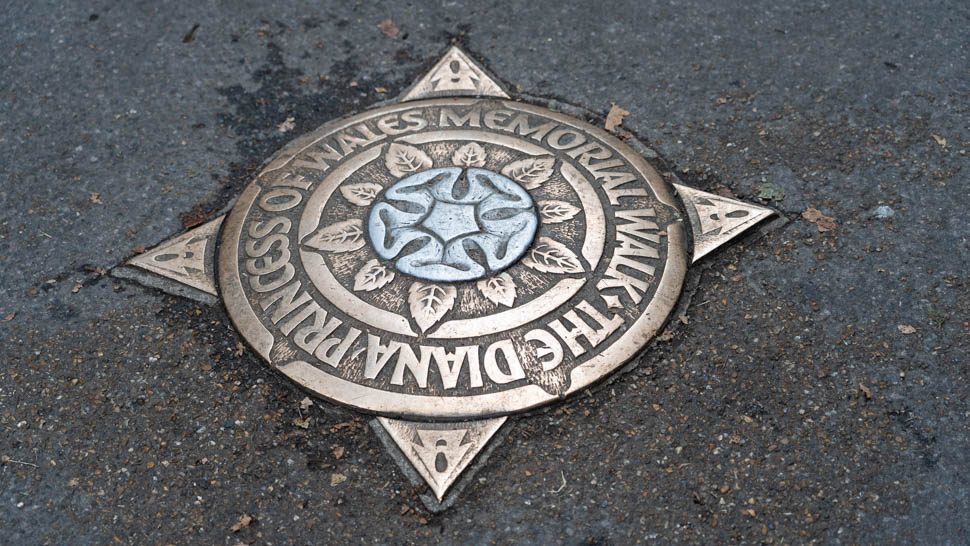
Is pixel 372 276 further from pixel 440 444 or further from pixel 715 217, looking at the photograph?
pixel 715 217

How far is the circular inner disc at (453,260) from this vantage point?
6.75 feet

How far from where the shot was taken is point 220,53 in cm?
306

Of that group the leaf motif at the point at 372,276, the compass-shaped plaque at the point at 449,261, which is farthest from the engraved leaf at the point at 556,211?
the leaf motif at the point at 372,276

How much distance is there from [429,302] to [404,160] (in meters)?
0.60

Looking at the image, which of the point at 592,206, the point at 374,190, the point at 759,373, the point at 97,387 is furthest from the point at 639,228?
the point at 97,387

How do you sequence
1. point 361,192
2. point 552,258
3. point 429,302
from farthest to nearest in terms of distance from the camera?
point 361,192 < point 552,258 < point 429,302

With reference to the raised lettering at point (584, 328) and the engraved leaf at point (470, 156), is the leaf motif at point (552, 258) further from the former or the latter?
the engraved leaf at point (470, 156)

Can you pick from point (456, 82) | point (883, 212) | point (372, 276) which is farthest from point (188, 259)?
point (883, 212)

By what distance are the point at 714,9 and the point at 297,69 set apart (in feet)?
5.33

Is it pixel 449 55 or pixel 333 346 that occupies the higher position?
pixel 449 55

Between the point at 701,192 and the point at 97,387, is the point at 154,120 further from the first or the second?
the point at 701,192

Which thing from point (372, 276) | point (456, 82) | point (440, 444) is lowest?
point (440, 444)

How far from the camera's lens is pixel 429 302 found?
7.12 feet

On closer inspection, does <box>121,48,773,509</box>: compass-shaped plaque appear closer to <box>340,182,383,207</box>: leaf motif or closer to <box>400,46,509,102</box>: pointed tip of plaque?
<box>340,182,383,207</box>: leaf motif
